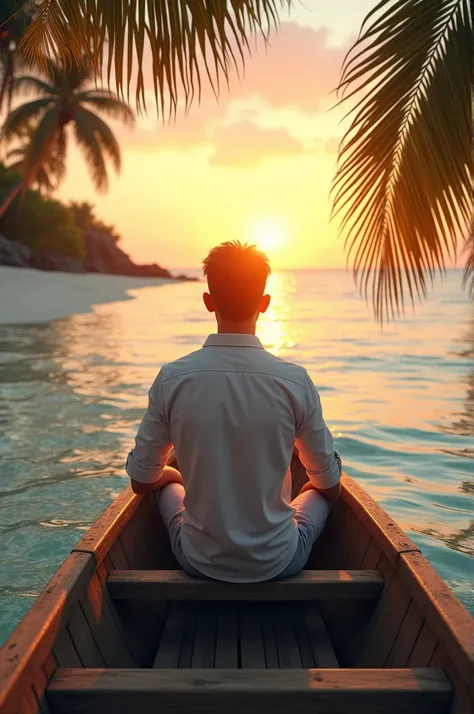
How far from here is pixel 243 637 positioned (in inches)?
123

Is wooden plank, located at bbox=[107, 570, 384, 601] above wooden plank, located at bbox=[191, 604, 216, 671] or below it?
above

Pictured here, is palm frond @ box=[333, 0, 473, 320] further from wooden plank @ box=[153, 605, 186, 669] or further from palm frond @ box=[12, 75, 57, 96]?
palm frond @ box=[12, 75, 57, 96]

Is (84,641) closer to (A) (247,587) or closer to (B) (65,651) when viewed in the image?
(B) (65,651)

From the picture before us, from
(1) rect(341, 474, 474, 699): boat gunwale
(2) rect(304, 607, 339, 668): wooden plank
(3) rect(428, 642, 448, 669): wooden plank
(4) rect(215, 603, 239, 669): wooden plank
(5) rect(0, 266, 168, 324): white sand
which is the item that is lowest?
(5) rect(0, 266, 168, 324): white sand

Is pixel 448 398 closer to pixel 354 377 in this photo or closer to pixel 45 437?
pixel 354 377

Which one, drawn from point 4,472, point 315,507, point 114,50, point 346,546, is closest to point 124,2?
point 114,50

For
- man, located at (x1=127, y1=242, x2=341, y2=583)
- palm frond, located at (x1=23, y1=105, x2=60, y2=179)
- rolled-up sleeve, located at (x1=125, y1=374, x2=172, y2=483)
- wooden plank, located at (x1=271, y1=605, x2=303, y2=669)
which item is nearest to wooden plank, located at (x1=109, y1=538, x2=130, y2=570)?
rolled-up sleeve, located at (x1=125, y1=374, x2=172, y2=483)

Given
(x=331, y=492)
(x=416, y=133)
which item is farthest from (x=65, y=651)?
(x=416, y=133)

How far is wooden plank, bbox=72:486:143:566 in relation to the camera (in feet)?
9.71

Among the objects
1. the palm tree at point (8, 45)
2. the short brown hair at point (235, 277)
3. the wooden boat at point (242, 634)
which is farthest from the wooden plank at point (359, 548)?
the palm tree at point (8, 45)

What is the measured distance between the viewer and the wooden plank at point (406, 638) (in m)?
2.62

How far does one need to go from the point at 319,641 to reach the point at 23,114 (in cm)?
3121

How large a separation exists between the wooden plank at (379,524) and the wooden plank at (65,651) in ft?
4.07

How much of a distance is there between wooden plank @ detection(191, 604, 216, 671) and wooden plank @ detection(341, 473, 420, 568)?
0.79m
